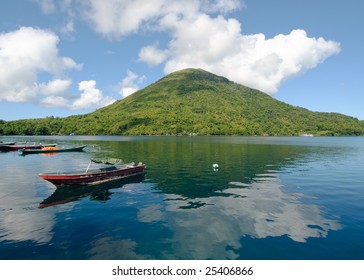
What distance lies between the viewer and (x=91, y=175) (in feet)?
135

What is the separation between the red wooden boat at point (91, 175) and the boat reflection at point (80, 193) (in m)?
0.77

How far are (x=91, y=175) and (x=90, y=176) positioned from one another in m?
0.22

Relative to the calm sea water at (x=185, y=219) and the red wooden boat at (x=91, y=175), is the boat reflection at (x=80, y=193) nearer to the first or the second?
the calm sea water at (x=185, y=219)

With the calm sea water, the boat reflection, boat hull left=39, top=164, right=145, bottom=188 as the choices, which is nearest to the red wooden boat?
boat hull left=39, top=164, right=145, bottom=188

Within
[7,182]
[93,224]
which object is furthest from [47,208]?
[7,182]

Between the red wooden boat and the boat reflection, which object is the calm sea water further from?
the red wooden boat

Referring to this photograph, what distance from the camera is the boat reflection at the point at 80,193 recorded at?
33.8 m

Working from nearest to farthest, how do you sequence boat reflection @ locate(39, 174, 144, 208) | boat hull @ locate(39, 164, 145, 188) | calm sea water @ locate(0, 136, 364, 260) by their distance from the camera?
calm sea water @ locate(0, 136, 364, 260) → boat reflection @ locate(39, 174, 144, 208) → boat hull @ locate(39, 164, 145, 188)

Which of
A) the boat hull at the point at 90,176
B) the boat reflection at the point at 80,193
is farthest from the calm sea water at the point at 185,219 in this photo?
the boat hull at the point at 90,176

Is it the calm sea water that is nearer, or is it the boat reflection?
the calm sea water

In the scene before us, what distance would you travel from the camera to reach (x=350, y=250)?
65.7 ft

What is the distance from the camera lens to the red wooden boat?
125ft

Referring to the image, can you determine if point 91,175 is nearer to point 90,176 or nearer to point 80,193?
point 90,176

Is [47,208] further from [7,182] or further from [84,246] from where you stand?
[7,182]
